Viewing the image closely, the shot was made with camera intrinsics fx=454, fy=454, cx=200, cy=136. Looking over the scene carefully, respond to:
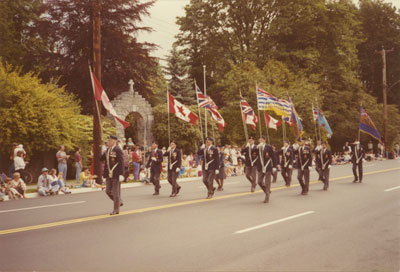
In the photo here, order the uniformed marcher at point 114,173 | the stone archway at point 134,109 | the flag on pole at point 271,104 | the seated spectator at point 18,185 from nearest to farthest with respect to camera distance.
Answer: the uniformed marcher at point 114,173, the seated spectator at point 18,185, the flag on pole at point 271,104, the stone archway at point 134,109

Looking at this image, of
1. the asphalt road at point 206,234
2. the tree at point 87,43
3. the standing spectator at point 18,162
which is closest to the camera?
the asphalt road at point 206,234

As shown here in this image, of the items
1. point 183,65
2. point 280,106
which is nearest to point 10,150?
point 280,106

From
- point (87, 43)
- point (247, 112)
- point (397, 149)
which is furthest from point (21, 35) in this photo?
point (397, 149)

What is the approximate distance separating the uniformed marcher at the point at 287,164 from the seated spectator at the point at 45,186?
8.69m

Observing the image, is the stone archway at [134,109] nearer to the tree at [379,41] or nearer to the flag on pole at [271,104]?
the flag on pole at [271,104]

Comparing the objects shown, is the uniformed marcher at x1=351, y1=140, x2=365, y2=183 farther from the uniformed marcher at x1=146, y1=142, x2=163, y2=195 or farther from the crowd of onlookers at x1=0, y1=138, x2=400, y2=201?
the uniformed marcher at x1=146, y1=142, x2=163, y2=195

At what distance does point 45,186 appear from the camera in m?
16.8

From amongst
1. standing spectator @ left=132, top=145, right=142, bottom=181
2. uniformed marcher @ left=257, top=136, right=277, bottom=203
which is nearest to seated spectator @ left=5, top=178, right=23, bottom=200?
standing spectator @ left=132, top=145, right=142, bottom=181

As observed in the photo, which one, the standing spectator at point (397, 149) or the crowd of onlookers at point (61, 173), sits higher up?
the standing spectator at point (397, 149)

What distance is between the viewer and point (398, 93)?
57.1 metres

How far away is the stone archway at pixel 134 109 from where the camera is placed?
3069 cm

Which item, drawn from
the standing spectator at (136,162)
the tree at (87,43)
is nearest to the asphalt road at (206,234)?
the standing spectator at (136,162)

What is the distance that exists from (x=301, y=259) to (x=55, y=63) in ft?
98.5

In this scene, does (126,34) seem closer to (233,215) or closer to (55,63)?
(55,63)
